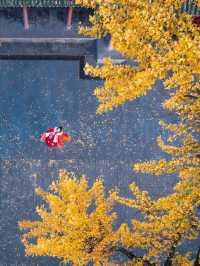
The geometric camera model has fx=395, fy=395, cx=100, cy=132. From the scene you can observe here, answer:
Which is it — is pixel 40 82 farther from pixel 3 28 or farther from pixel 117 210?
pixel 117 210

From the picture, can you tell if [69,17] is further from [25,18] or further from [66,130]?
[66,130]

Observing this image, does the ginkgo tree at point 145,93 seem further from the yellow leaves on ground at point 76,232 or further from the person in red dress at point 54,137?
the person in red dress at point 54,137

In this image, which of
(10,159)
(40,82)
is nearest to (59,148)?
(10,159)

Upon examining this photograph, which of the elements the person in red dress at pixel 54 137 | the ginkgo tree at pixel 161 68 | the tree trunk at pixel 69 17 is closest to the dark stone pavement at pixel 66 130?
the person in red dress at pixel 54 137

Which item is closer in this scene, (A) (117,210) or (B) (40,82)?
(A) (117,210)

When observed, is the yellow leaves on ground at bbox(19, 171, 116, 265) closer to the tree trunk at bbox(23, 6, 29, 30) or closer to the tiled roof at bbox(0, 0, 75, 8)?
the tiled roof at bbox(0, 0, 75, 8)

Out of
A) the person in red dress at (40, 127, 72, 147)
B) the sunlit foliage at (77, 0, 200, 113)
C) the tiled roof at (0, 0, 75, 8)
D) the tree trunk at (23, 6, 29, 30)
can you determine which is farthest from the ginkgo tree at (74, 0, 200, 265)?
the tree trunk at (23, 6, 29, 30)
